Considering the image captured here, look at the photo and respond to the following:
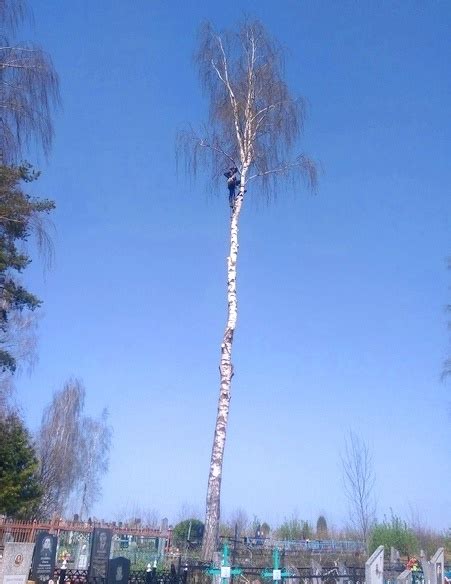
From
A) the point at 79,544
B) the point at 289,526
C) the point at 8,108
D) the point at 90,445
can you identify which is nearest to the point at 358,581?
the point at 79,544

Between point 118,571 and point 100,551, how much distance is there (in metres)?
1.89

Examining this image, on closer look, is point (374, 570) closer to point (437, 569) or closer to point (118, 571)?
point (437, 569)

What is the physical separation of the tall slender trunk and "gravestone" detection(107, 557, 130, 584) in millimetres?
2110

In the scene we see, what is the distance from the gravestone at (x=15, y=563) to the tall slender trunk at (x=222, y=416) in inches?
160

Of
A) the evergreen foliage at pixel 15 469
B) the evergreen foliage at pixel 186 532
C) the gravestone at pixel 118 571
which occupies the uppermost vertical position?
the evergreen foliage at pixel 15 469

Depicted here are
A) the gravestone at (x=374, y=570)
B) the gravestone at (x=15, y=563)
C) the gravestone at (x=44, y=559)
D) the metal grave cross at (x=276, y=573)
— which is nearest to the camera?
the gravestone at (x=15, y=563)

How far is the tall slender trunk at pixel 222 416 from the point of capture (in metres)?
15.6

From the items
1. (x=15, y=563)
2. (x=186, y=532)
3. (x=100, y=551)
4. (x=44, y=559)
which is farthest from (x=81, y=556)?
(x=15, y=563)

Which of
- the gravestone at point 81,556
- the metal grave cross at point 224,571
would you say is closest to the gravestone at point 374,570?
the metal grave cross at point 224,571

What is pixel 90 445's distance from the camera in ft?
182

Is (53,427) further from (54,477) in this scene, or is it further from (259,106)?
(259,106)

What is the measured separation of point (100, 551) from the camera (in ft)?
52.0

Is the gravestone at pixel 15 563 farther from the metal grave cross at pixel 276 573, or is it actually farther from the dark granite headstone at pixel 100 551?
the metal grave cross at pixel 276 573

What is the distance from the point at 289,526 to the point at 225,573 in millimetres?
28042
